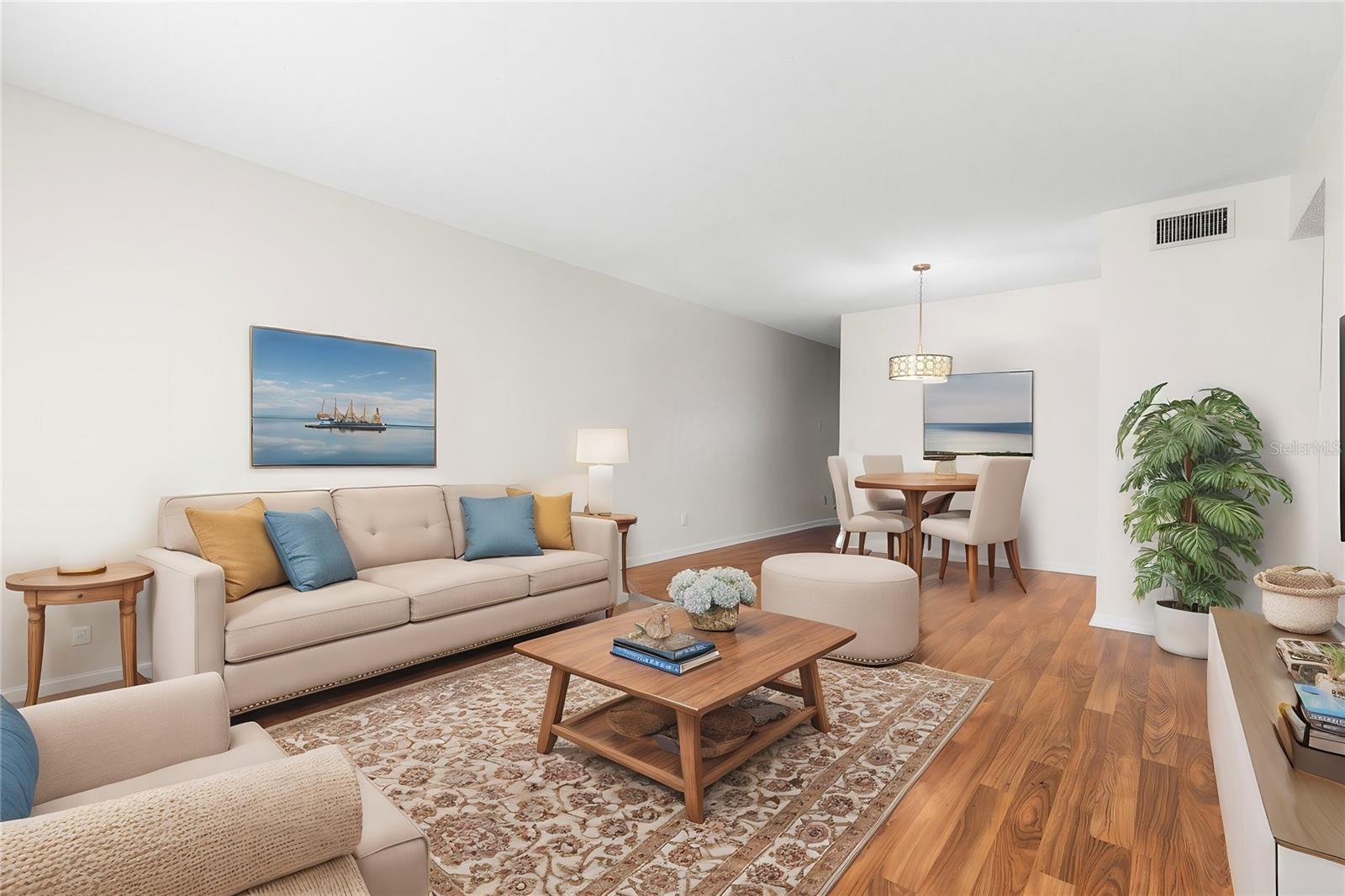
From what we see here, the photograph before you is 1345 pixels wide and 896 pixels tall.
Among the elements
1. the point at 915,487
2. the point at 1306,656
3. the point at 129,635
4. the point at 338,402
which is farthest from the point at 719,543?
the point at 1306,656

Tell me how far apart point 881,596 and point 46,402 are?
148 inches

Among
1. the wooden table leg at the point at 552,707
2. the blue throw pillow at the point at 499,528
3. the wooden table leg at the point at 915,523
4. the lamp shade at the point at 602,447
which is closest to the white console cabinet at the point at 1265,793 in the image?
the wooden table leg at the point at 552,707

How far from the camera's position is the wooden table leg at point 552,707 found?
2.29 metres

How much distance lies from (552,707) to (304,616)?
3.77 feet

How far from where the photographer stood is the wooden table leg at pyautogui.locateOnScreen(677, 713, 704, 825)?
1893 mm

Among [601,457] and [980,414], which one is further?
[980,414]

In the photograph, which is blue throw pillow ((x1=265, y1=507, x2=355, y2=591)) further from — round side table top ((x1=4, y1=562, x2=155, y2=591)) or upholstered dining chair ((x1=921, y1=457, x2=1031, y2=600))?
upholstered dining chair ((x1=921, y1=457, x2=1031, y2=600))

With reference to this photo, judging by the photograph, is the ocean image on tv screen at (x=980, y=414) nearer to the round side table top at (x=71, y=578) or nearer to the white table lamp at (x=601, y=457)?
the white table lamp at (x=601, y=457)

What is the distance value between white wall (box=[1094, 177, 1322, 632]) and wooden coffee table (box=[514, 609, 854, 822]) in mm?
2480

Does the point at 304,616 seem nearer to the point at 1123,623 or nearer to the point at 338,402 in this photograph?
the point at 338,402

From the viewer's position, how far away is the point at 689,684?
197cm

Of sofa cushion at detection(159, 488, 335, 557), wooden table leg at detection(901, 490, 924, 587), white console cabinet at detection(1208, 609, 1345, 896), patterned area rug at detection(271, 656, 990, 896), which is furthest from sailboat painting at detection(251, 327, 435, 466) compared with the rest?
white console cabinet at detection(1208, 609, 1345, 896)

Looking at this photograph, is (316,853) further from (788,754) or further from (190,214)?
(190,214)

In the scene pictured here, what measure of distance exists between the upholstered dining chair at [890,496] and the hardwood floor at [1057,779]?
199cm
